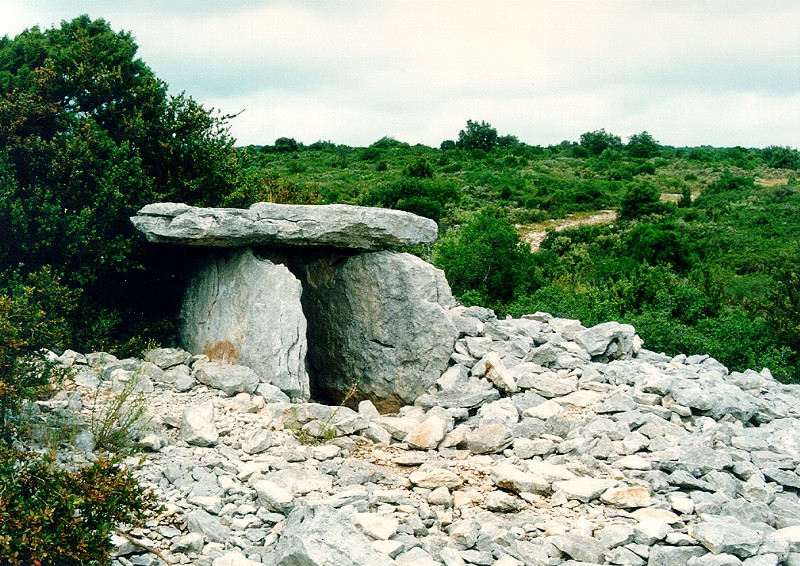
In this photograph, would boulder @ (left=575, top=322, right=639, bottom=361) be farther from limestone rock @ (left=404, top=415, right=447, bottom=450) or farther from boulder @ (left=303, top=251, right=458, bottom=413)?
limestone rock @ (left=404, top=415, right=447, bottom=450)

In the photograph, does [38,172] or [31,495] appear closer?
[31,495]

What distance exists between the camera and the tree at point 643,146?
52944 mm

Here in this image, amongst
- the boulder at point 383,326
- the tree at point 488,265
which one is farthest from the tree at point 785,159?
the boulder at point 383,326

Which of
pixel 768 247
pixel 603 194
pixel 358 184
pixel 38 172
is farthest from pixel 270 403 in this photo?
pixel 603 194

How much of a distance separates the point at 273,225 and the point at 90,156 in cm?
259

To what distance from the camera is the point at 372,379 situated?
977cm

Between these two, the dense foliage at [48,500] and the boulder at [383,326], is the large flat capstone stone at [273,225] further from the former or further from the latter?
the dense foliage at [48,500]

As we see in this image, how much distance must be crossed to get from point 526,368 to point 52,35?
8.13m

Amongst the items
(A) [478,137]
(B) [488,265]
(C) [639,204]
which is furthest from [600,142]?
(B) [488,265]

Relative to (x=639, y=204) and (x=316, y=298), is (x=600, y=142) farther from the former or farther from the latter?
(x=316, y=298)

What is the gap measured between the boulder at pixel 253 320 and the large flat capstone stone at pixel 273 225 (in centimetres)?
39

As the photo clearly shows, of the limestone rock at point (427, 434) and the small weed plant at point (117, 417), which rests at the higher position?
the small weed plant at point (117, 417)

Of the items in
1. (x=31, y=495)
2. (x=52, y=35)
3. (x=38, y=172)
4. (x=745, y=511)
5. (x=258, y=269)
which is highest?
(x=52, y=35)

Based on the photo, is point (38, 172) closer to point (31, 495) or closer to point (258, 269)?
point (258, 269)
